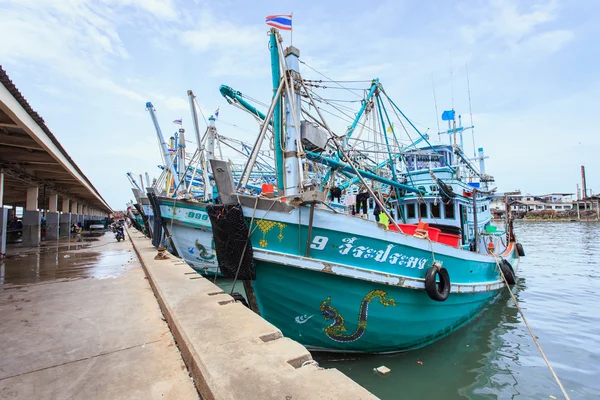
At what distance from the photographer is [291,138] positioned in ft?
18.0

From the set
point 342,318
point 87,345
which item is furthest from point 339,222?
point 87,345

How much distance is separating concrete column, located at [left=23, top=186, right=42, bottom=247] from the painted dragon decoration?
1926 cm

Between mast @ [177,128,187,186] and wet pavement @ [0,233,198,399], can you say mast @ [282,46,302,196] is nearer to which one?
wet pavement @ [0,233,198,399]

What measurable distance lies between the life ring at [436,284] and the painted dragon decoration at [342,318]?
67cm

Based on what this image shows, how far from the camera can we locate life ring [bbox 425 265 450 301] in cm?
518

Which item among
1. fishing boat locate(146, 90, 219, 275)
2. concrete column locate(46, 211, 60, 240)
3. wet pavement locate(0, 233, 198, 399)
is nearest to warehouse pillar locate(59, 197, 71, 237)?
concrete column locate(46, 211, 60, 240)

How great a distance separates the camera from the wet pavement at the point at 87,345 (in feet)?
8.58

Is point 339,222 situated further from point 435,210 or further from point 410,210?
point 410,210

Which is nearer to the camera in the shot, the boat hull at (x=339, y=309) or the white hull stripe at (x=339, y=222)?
the white hull stripe at (x=339, y=222)

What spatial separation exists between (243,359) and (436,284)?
152 inches

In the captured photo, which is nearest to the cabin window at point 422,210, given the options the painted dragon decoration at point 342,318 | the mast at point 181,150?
the painted dragon decoration at point 342,318

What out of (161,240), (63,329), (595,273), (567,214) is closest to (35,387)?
(63,329)

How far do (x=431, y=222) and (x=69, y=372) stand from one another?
9739 mm

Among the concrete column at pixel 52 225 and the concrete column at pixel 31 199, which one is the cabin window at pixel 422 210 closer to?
the concrete column at pixel 31 199
